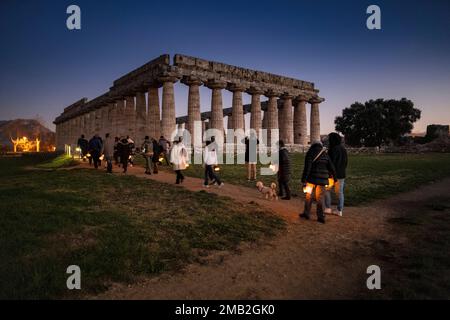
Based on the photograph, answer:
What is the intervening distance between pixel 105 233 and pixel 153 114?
2657 centimetres

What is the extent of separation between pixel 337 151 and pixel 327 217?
7.53ft

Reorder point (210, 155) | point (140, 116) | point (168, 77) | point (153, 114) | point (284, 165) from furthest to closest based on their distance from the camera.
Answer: point (140, 116) < point (153, 114) < point (168, 77) < point (210, 155) < point (284, 165)

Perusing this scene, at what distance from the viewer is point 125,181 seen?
13.9m

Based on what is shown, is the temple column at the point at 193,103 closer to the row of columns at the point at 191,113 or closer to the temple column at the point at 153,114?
the row of columns at the point at 191,113

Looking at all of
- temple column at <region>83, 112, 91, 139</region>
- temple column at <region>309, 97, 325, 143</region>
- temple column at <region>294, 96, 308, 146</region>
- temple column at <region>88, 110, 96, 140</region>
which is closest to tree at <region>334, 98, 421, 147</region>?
temple column at <region>309, 97, 325, 143</region>

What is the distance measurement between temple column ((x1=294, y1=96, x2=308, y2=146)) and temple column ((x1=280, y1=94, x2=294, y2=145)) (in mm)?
2985

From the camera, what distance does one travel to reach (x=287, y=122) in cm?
4122

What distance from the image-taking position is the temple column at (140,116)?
34.5 metres

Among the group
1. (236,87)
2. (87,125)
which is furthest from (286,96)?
(87,125)

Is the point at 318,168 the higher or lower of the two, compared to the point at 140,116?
lower

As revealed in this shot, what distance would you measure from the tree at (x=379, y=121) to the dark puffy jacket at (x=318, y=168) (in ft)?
203

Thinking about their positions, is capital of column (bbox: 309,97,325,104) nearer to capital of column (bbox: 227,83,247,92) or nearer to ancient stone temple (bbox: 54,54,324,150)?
ancient stone temple (bbox: 54,54,324,150)

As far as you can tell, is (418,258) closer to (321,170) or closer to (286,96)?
(321,170)
